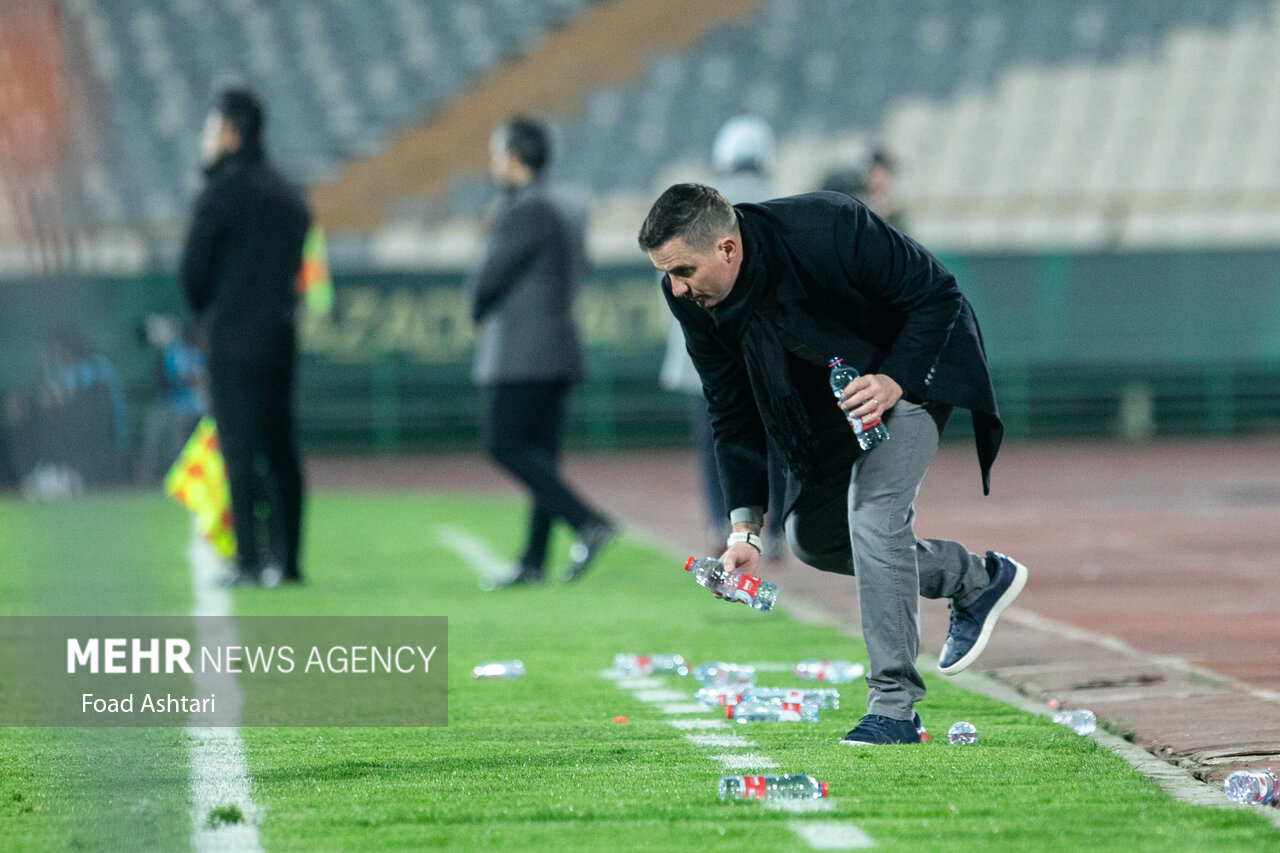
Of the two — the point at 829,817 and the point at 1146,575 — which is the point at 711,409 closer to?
the point at 829,817

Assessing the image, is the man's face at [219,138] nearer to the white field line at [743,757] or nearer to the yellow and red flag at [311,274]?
the yellow and red flag at [311,274]

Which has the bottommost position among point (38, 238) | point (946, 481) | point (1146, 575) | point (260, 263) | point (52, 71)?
point (946, 481)

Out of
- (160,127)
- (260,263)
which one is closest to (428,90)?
(160,127)

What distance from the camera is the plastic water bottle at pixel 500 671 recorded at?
5504 millimetres

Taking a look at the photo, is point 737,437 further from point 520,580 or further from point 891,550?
point 520,580

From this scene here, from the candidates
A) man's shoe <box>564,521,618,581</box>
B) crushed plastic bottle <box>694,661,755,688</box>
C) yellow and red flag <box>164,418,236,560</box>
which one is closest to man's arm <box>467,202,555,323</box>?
man's shoe <box>564,521,618,581</box>

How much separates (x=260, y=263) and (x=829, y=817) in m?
5.36

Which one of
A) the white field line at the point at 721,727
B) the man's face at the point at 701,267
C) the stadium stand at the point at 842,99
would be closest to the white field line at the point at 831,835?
the white field line at the point at 721,727

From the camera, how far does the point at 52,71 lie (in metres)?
1.97

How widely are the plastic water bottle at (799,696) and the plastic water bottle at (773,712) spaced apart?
0.09ft

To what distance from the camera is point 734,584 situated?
4254 mm

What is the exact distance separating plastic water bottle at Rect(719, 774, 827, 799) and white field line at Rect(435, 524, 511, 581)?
204 inches

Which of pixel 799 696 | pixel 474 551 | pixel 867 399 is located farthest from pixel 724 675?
pixel 474 551

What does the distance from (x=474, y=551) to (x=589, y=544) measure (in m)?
2.09
